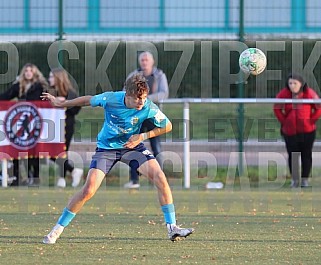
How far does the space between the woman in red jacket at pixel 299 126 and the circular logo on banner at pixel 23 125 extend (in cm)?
406

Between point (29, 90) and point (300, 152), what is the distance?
461 cm

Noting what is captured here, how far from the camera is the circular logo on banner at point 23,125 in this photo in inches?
622

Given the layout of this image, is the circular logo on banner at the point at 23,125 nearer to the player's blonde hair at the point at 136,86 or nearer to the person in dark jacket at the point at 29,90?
the person in dark jacket at the point at 29,90

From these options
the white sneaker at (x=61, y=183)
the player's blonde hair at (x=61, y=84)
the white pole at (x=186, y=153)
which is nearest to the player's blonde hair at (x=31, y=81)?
the player's blonde hair at (x=61, y=84)

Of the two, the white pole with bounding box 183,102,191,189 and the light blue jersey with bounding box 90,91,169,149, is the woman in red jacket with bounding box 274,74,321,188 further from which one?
the light blue jersey with bounding box 90,91,169,149

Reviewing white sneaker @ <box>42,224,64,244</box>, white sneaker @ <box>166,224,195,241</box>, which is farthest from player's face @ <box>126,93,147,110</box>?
white sneaker @ <box>42,224,64,244</box>

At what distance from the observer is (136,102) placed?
931 cm

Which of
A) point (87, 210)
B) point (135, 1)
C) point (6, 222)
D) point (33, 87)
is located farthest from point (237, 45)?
point (6, 222)

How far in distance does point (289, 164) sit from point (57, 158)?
3.84 meters

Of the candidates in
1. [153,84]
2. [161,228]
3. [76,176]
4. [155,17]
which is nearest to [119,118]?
[161,228]

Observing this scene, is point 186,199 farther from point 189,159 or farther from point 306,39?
point 306,39

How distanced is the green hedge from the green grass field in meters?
2.78

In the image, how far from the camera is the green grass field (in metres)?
8.50

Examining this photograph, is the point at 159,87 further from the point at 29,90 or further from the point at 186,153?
the point at 29,90
